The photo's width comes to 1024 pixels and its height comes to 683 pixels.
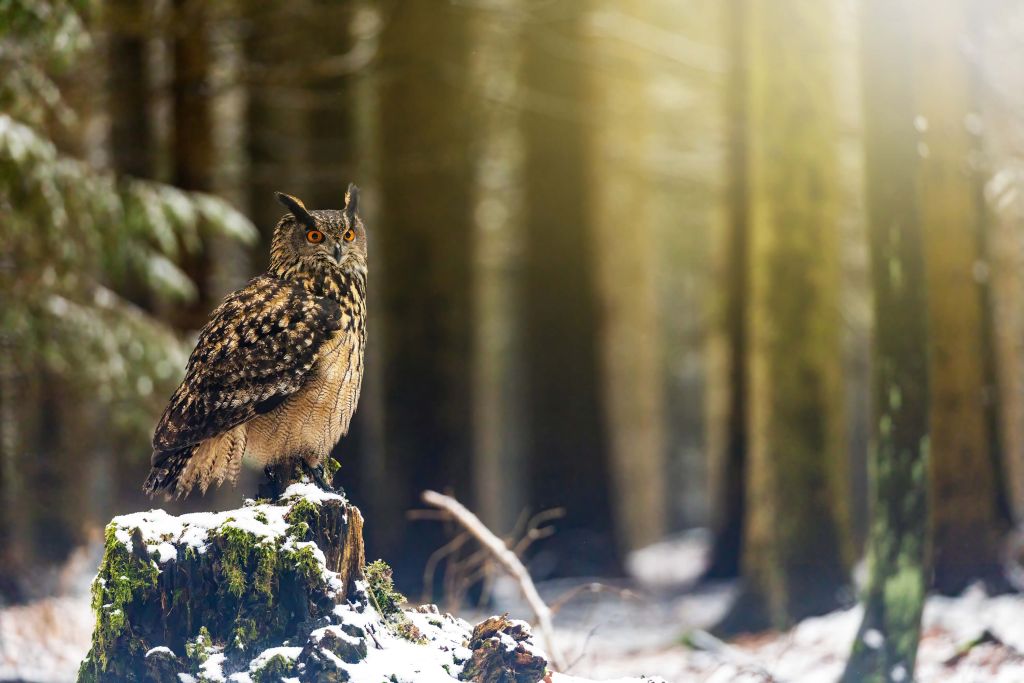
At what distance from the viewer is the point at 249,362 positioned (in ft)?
12.7

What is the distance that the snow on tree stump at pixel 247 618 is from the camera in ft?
10.4

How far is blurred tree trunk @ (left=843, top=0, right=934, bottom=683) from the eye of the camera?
5.41 metres

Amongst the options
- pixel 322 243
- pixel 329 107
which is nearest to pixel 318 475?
pixel 322 243

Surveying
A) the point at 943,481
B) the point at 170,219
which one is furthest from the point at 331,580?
the point at 943,481

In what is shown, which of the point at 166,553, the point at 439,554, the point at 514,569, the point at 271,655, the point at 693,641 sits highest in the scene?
the point at 166,553

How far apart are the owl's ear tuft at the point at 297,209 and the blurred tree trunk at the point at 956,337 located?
19.1 feet

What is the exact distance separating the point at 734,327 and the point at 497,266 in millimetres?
11341

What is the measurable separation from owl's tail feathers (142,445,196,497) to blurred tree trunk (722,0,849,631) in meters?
6.06

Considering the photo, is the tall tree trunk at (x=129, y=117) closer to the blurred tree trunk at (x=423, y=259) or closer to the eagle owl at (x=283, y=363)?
the blurred tree trunk at (x=423, y=259)

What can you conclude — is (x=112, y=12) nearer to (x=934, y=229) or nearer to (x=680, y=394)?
(x=934, y=229)

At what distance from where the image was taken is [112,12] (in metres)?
9.48

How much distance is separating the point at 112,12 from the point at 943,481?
784cm

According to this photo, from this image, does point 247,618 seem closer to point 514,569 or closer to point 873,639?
point 514,569

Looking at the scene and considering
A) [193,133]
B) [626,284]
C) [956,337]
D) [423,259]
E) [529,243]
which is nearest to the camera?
[956,337]
